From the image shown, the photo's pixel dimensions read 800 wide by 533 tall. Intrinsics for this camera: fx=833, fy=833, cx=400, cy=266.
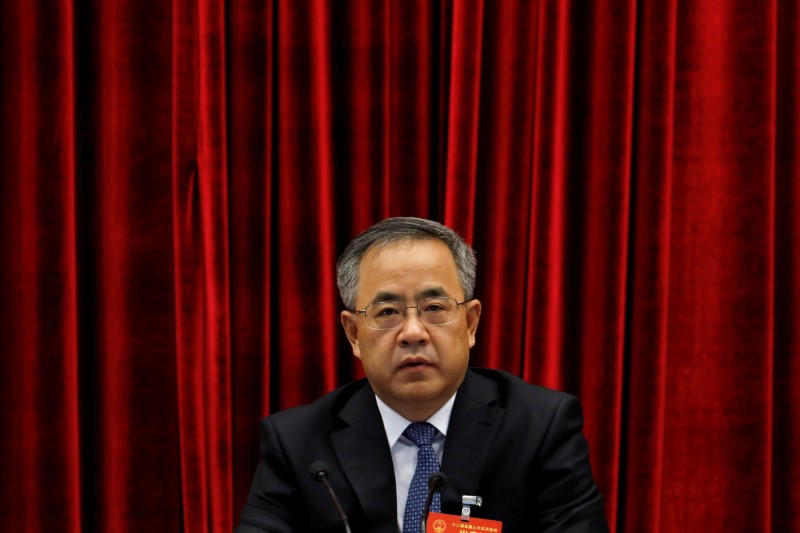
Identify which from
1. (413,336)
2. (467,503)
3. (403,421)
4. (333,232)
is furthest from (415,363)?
(333,232)

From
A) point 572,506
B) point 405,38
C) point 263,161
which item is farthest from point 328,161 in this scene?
point 572,506

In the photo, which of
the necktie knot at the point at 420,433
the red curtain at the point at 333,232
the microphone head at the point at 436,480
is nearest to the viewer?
the microphone head at the point at 436,480

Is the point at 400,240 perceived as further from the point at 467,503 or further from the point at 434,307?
the point at 467,503

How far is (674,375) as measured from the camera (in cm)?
220

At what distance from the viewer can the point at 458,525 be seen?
1.40 m

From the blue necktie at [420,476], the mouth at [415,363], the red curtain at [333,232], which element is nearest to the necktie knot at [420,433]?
the blue necktie at [420,476]

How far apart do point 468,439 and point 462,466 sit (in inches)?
2.4

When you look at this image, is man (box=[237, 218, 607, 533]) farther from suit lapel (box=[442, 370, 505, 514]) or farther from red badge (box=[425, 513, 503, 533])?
red badge (box=[425, 513, 503, 533])

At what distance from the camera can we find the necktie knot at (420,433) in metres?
1.73

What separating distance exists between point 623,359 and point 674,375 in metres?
0.14

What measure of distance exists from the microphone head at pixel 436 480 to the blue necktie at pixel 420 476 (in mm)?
186

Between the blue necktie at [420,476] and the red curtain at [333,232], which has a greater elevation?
the red curtain at [333,232]

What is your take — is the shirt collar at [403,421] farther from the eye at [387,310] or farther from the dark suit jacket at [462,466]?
the eye at [387,310]

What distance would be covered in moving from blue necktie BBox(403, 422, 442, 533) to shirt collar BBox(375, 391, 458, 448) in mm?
11
